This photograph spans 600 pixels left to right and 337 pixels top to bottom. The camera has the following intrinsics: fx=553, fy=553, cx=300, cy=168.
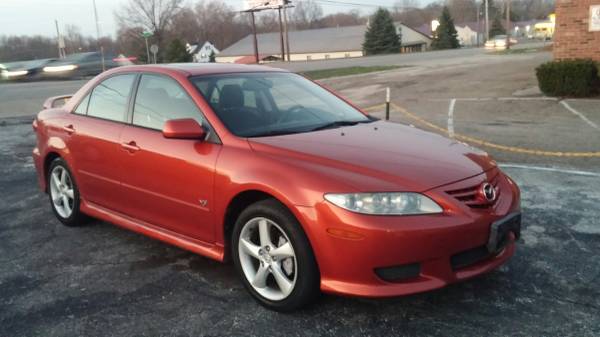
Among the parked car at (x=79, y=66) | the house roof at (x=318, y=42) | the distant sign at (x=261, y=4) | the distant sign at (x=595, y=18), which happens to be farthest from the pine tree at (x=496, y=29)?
the distant sign at (x=595, y=18)

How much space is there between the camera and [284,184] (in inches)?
125

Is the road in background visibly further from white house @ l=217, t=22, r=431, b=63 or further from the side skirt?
white house @ l=217, t=22, r=431, b=63

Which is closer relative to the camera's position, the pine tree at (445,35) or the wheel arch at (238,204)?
the wheel arch at (238,204)

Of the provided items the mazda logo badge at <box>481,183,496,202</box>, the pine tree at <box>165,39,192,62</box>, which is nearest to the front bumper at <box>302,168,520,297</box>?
the mazda logo badge at <box>481,183,496,202</box>

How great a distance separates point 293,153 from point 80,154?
7.70 feet

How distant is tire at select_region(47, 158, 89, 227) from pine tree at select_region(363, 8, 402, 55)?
6958 cm

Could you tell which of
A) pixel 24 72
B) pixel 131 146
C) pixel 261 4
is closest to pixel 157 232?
pixel 131 146

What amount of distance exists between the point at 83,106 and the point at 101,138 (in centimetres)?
68

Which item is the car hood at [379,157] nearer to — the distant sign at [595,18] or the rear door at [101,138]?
the rear door at [101,138]

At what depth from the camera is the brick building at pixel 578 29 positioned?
1405 centimetres

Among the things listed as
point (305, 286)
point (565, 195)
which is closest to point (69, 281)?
point (305, 286)

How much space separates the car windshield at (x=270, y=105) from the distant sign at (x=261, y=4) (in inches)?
2129

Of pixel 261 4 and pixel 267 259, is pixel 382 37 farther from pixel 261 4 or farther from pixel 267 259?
pixel 267 259

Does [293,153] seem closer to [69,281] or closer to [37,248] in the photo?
[69,281]
